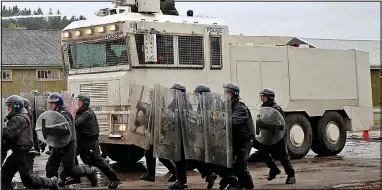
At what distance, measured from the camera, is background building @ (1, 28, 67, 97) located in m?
44.4

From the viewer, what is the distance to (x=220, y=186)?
38.0 feet

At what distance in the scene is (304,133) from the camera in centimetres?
1717

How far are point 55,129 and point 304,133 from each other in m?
7.77

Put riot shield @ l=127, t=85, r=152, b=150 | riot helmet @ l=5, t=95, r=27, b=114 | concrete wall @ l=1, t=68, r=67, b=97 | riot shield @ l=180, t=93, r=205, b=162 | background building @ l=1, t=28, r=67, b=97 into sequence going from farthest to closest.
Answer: background building @ l=1, t=28, r=67, b=97 → concrete wall @ l=1, t=68, r=67, b=97 → riot shield @ l=127, t=85, r=152, b=150 → riot shield @ l=180, t=93, r=205, b=162 → riot helmet @ l=5, t=95, r=27, b=114

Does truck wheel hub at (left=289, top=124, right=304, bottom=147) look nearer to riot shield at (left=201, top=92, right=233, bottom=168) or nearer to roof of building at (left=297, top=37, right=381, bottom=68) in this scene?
riot shield at (left=201, top=92, right=233, bottom=168)

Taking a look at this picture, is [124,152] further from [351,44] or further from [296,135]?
[351,44]

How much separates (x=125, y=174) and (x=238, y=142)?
4.13 metres

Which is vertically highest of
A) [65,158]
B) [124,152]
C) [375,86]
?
[375,86]

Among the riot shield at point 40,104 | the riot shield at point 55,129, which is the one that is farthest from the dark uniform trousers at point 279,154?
the riot shield at point 40,104

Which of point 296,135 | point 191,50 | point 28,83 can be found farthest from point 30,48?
point 191,50

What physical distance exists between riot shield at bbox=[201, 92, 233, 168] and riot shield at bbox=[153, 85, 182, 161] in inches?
23.0

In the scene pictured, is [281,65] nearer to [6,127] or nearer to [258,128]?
[258,128]

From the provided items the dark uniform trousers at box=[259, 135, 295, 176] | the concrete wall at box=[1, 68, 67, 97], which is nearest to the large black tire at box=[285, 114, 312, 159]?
the dark uniform trousers at box=[259, 135, 295, 176]

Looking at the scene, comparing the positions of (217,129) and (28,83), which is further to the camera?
(28,83)
